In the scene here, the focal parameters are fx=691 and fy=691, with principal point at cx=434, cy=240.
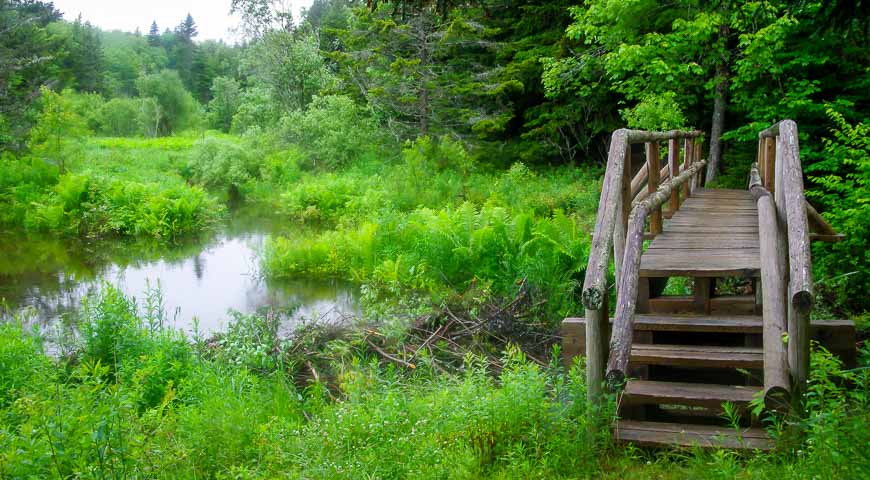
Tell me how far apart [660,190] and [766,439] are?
9.47 feet

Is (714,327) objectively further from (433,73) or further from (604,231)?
(433,73)

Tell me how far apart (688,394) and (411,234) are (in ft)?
28.7

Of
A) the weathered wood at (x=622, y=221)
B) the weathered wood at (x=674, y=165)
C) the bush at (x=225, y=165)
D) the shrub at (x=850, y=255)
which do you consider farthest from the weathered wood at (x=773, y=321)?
the bush at (x=225, y=165)

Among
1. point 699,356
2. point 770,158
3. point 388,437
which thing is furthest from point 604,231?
point 770,158

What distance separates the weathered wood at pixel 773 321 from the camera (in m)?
3.82

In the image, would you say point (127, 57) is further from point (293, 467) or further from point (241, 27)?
point (293, 467)

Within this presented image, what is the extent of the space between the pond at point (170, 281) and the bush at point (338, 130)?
7.56m

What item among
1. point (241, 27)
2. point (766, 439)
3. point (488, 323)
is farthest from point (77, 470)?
point (241, 27)

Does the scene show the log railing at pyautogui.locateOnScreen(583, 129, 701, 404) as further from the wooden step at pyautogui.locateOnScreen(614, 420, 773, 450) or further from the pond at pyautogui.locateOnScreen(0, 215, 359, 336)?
the pond at pyautogui.locateOnScreen(0, 215, 359, 336)

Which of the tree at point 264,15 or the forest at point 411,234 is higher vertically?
the tree at point 264,15

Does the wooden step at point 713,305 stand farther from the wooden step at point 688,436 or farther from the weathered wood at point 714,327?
the wooden step at point 688,436

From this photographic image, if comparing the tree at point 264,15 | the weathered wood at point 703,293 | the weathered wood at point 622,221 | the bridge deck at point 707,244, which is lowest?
the weathered wood at point 703,293

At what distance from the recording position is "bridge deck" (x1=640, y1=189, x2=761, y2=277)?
5273mm

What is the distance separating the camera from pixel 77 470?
3818 millimetres
